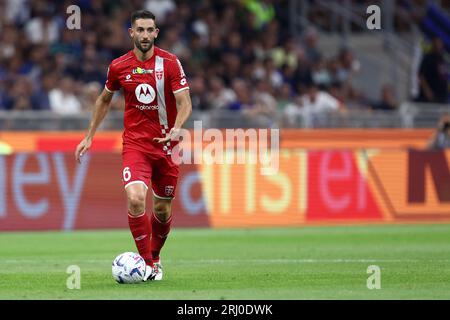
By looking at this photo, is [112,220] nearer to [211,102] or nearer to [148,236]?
[211,102]

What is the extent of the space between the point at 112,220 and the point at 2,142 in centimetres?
330

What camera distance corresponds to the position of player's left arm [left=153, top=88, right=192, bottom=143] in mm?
11289

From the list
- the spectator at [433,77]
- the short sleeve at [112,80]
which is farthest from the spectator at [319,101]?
the short sleeve at [112,80]

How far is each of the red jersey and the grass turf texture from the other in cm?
145

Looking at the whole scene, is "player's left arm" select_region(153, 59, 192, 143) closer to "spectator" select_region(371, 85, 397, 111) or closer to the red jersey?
the red jersey

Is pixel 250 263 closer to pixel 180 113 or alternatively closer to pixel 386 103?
pixel 180 113

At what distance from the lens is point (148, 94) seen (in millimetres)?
11641

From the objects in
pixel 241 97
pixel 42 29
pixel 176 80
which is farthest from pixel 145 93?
pixel 42 29

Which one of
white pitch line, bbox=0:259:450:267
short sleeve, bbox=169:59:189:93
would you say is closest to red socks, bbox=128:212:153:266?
short sleeve, bbox=169:59:189:93

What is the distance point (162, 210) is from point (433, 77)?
16140mm

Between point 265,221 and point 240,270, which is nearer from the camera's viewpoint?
point 240,270
